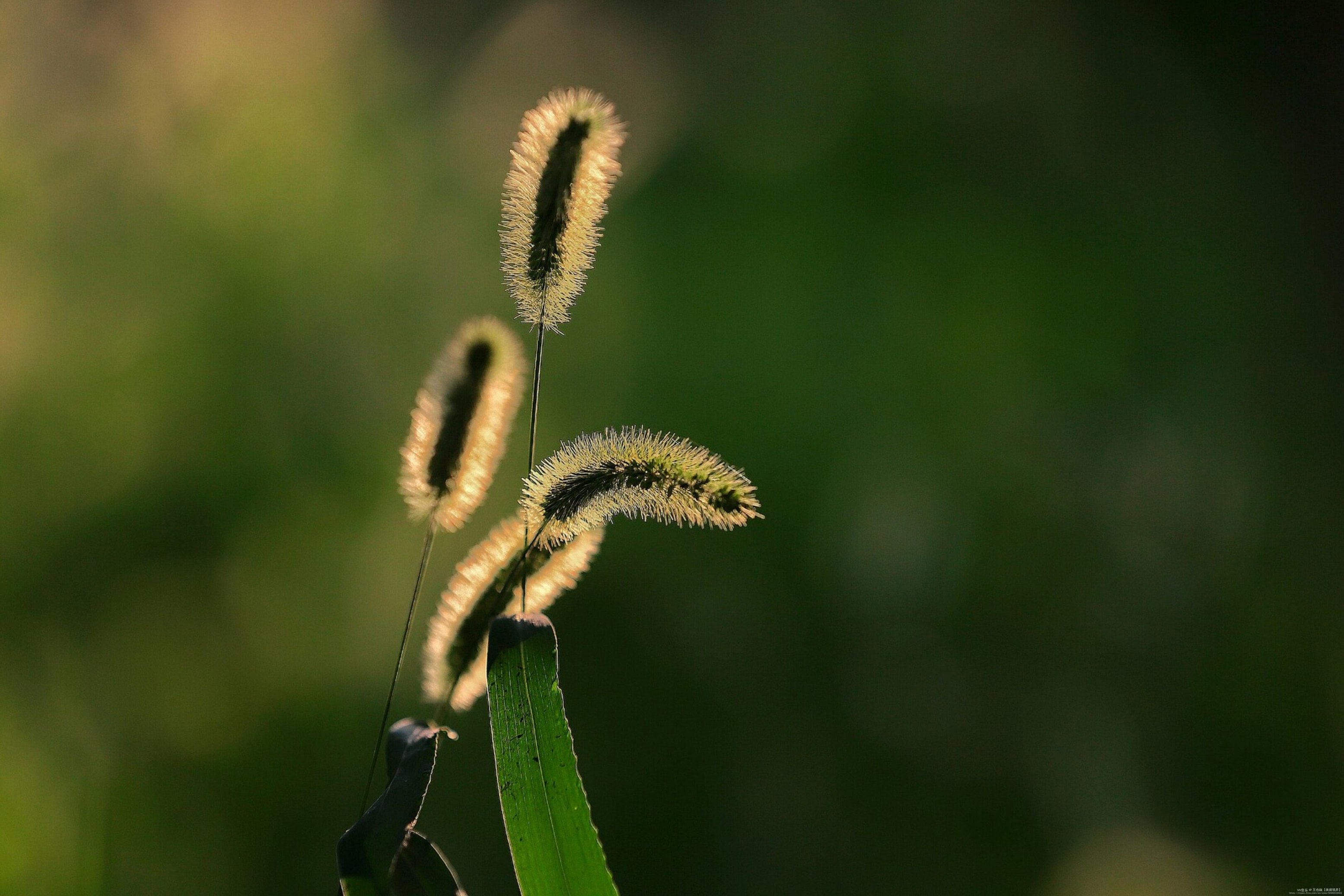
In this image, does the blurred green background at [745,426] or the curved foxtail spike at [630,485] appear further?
the blurred green background at [745,426]

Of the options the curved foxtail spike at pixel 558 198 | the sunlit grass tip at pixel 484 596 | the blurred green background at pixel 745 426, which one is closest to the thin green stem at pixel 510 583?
the sunlit grass tip at pixel 484 596

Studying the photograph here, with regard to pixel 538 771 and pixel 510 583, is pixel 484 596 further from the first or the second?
pixel 538 771

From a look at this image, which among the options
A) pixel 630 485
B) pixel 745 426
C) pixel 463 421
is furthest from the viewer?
pixel 745 426

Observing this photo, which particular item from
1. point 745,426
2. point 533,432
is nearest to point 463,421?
point 533,432

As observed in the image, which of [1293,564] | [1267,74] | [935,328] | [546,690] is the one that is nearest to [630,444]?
[546,690]

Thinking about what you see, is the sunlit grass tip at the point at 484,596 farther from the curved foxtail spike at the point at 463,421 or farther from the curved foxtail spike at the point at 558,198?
the curved foxtail spike at the point at 558,198
